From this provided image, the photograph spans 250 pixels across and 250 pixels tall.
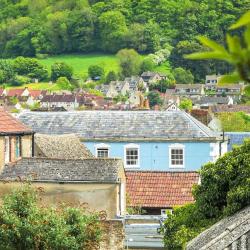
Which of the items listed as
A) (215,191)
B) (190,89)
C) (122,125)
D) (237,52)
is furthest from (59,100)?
(237,52)

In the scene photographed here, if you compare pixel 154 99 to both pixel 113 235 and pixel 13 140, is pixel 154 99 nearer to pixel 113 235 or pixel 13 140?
pixel 13 140

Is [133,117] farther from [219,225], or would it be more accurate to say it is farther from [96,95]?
[96,95]

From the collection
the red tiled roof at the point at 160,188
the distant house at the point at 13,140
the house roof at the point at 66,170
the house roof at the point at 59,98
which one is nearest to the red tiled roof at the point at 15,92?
the house roof at the point at 59,98

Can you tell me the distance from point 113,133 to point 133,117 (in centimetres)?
165

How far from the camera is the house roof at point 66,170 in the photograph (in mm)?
26828

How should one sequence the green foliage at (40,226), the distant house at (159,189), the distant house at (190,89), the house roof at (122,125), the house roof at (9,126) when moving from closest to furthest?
the green foliage at (40,226) → the house roof at (9,126) → the distant house at (159,189) → the house roof at (122,125) → the distant house at (190,89)

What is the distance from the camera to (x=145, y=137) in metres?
40.1

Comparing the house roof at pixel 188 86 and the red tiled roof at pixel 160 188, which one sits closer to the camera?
the red tiled roof at pixel 160 188

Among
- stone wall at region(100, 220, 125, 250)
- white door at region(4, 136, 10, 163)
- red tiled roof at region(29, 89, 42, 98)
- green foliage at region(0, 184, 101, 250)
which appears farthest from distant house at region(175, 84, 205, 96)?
green foliage at region(0, 184, 101, 250)

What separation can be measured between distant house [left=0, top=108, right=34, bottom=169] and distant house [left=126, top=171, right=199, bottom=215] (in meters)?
3.69

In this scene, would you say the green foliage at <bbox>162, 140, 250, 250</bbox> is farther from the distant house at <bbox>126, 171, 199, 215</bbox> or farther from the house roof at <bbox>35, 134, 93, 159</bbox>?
the house roof at <bbox>35, 134, 93, 159</bbox>

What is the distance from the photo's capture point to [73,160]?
1094 inches

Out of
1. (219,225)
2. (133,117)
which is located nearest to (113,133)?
(133,117)

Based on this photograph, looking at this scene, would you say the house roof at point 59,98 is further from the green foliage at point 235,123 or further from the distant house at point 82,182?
the distant house at point 82,182
